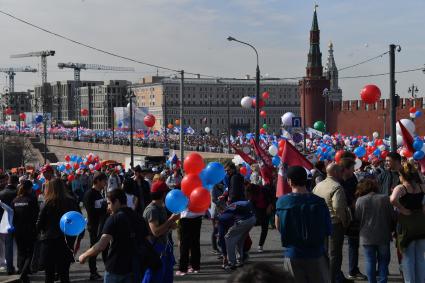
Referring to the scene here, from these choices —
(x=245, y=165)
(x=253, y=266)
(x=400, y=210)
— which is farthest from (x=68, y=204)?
(x=245, y=165)

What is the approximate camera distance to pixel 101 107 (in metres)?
184

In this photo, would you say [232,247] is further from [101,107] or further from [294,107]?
[101,107]

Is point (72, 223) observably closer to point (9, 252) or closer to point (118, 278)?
point (118, 278)

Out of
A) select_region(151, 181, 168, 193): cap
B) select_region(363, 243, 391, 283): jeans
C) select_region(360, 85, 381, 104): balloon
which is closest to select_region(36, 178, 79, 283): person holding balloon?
select_region(151, 181, 168, 193): cap

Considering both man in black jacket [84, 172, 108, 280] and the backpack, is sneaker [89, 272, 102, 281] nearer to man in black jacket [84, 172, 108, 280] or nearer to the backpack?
man in black jacket [84, 172, 108, 280]

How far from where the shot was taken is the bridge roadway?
7100cm

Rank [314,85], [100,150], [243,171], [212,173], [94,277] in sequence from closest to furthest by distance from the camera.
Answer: [212,173] → [94,277] → [243,171] → [100,150] → [314,85]

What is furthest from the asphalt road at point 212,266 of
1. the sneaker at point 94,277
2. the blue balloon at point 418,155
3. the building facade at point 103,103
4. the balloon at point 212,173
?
the building facade at point 103,103

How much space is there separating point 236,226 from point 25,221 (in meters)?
2.87

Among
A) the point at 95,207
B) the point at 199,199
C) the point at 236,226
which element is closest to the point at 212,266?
the point at 236,226

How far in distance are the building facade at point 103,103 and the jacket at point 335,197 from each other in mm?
164440

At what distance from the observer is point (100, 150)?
81.9 metres

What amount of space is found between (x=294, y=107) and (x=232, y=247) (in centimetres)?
15194

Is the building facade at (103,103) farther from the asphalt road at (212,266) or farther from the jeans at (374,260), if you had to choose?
the jeans at (374,260)
